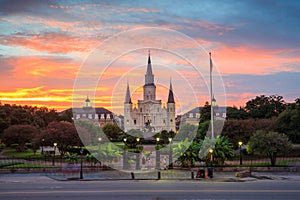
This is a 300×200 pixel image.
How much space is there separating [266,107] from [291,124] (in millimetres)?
36183

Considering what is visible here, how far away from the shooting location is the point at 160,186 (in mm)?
19453

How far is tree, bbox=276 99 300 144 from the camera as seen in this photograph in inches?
1849

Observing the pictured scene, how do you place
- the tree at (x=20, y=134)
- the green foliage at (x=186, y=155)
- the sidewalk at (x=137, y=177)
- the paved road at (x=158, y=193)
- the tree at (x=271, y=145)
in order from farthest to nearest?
the tree at (x=20, y=134) → the green foliage at (x=186, y=155) → the tree at (x=271, y=145) → the sidewalk at (x=137, y=177) → the paved road at (x=158, y=193)

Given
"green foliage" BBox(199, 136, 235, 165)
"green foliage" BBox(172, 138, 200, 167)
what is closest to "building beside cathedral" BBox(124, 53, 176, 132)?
"green foliage" BBox(199, 136, 235, 165)

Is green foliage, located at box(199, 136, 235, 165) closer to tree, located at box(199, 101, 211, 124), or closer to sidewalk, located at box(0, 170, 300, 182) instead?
sidewalk, located at box(0, 170, 300, 182)

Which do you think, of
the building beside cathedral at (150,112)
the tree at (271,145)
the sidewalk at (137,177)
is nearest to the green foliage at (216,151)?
the tree at (271,145)

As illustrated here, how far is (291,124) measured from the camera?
47312 mm

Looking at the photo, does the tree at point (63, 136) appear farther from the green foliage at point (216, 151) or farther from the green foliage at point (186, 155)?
the green foliage at point (216, 151)

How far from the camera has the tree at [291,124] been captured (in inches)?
1849

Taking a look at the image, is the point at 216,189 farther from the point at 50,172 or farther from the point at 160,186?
the point at 50,172

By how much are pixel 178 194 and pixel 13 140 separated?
42713 mm

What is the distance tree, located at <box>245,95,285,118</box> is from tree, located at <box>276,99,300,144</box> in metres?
30.7

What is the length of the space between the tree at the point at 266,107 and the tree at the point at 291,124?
30.7m

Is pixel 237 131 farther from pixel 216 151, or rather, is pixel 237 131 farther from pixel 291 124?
pixel 216 151
